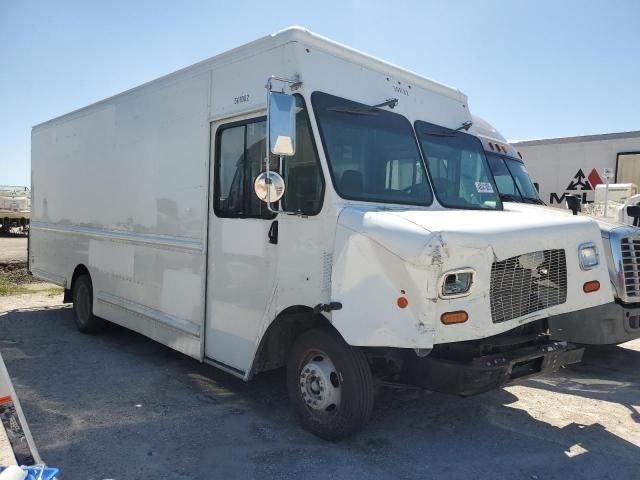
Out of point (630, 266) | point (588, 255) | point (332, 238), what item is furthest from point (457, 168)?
point (630, 266)

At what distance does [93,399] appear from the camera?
4.85 m

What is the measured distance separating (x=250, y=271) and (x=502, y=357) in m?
2.10

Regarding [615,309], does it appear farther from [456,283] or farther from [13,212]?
[13,212]

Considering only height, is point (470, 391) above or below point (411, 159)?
below

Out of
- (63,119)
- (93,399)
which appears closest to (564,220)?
(93,399)

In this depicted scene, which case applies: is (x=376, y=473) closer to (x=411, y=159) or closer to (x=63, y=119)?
(x=411, y=159)

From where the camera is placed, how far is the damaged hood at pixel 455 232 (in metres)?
3.26

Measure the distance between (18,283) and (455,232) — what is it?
1137 centimetres

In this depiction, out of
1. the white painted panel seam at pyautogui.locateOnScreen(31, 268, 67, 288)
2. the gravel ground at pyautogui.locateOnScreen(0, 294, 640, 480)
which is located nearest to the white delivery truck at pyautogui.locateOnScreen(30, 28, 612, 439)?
the gravel ground at pyautogui.locateOnScreen(0, 294, 640, 480)

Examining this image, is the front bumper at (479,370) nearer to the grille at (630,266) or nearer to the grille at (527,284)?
the grille at (527,284)

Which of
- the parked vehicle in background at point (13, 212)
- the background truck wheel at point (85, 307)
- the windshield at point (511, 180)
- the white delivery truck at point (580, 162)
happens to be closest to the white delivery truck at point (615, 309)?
the windshield at point (511, 180)

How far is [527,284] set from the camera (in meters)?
3.70

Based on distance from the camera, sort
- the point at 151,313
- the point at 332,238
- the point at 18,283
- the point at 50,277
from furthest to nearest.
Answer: the point at 18,283
the point at 50,277
the point at 151,313
the point at 332,238

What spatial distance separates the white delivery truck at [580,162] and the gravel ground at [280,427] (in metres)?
8.81
